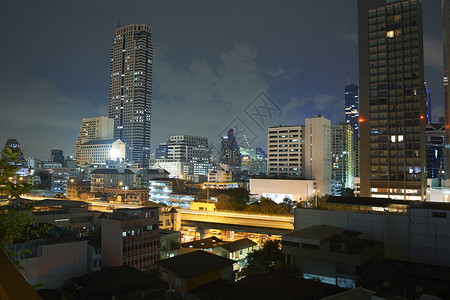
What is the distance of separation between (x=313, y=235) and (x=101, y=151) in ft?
348

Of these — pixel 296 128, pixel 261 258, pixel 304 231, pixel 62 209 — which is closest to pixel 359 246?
pixel 304 231

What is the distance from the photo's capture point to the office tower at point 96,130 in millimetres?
122000

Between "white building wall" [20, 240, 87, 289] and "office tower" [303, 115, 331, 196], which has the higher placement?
"office tower" [303, 115, 331, 196]

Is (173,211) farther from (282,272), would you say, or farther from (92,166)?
(92,166)

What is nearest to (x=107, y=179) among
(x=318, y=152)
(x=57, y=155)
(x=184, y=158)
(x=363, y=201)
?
(x=184, y=158)

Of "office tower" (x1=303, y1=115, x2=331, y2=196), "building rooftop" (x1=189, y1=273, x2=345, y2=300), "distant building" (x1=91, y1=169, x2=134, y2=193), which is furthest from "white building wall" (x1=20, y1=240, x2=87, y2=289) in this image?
"distant building" (x1=91, y1=169, x2=134, y2=193)

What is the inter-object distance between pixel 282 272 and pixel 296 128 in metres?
61.8

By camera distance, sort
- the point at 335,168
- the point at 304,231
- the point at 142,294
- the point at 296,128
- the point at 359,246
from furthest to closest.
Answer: the point at 335,168
the point at 296,128
the point at 304,231
the point at 359,246
the point at 142,294

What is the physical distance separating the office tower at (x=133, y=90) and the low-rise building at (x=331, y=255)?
11456cm

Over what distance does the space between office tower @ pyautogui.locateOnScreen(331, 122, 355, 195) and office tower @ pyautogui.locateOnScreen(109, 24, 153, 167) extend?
73382 millimetres

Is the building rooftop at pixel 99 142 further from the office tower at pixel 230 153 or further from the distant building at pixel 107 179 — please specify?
the office tower at pixel 230 153

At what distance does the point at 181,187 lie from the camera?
7044cm

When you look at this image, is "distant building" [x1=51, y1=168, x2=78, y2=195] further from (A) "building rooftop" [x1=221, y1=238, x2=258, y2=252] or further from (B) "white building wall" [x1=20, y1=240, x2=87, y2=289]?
(B) "white building wall" [x1=20, y1=240, x2=87, y2=289]

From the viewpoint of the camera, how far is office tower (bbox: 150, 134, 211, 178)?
114 meters
